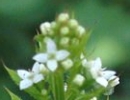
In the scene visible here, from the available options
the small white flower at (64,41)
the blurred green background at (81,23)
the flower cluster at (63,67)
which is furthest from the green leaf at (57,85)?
the blurred green background at (81,23)

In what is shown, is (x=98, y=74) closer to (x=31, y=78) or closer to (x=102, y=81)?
(x=102, y=81)

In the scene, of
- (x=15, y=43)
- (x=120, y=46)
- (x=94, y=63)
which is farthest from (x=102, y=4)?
(x=94, y=63)

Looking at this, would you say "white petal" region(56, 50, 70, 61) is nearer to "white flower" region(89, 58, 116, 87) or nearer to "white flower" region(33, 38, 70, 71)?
"white flower" region(33, 38, 70, 71)

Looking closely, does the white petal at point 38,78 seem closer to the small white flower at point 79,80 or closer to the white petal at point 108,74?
the small white flower at point 79,80

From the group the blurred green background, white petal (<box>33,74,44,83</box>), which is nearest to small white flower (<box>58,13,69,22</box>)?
white petal (<box>33,74,44,83</box>)

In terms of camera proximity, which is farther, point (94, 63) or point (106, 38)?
point (106, 38)

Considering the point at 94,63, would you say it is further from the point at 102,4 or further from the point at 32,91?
the point at 102,4
